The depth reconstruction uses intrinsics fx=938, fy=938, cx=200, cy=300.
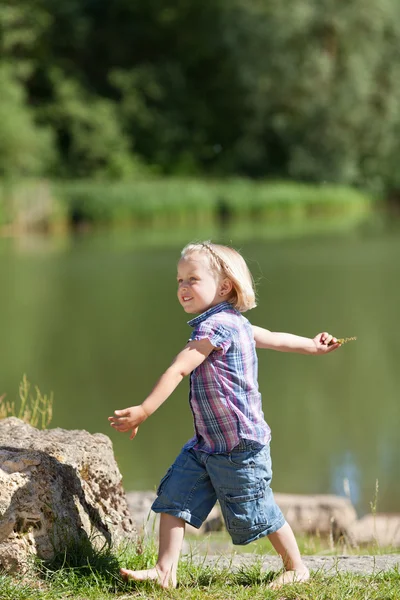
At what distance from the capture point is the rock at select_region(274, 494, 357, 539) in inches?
193

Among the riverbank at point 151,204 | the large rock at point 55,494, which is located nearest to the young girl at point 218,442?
the large rock at point 55,494

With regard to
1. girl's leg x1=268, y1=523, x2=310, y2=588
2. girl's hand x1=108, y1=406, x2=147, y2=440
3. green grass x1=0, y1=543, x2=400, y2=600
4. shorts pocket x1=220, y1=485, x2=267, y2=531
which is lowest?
green grass x1=0, y1=543, x2=400, y2=600

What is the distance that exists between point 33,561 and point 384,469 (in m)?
3.69

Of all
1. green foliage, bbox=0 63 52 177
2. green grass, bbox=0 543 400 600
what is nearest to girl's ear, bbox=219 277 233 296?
green grass, bbox=0 543 400 600

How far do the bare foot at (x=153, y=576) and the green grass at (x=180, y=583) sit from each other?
23 millimetres

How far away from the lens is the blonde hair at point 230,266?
121 inches

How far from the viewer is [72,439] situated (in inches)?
134

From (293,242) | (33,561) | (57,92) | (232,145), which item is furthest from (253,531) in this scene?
(232,145)

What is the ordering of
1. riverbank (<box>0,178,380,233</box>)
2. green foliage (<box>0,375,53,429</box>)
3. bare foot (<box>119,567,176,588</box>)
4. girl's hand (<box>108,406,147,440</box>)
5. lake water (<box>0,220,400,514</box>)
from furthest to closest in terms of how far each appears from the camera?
riverbank (<box>0,178,380,233</box>) < lake water (<box>0,220,400,514</box>) < green foliage (<box>0,375,53,429</box>) < bare foot (<box>119,567,176,588</box>) < girl's hand (<box>108,406,147,440</box>)

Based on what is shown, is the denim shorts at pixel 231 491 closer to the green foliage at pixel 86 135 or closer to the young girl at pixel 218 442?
the young girl at pixel 218 442

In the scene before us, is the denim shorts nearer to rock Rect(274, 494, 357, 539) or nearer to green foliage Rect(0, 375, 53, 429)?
green foliage Rect(0, 375, 53, 429)

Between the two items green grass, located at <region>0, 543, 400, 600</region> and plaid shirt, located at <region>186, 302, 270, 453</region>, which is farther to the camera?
plaid shirt, located at <region>186, 302, 270, 453</region>

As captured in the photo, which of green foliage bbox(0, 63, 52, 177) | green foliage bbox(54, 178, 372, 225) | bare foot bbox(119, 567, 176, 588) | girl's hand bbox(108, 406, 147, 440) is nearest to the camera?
girl's hand bbox(108, 406, 147, 440)

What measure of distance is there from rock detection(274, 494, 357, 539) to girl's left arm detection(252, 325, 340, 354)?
6.08ft
